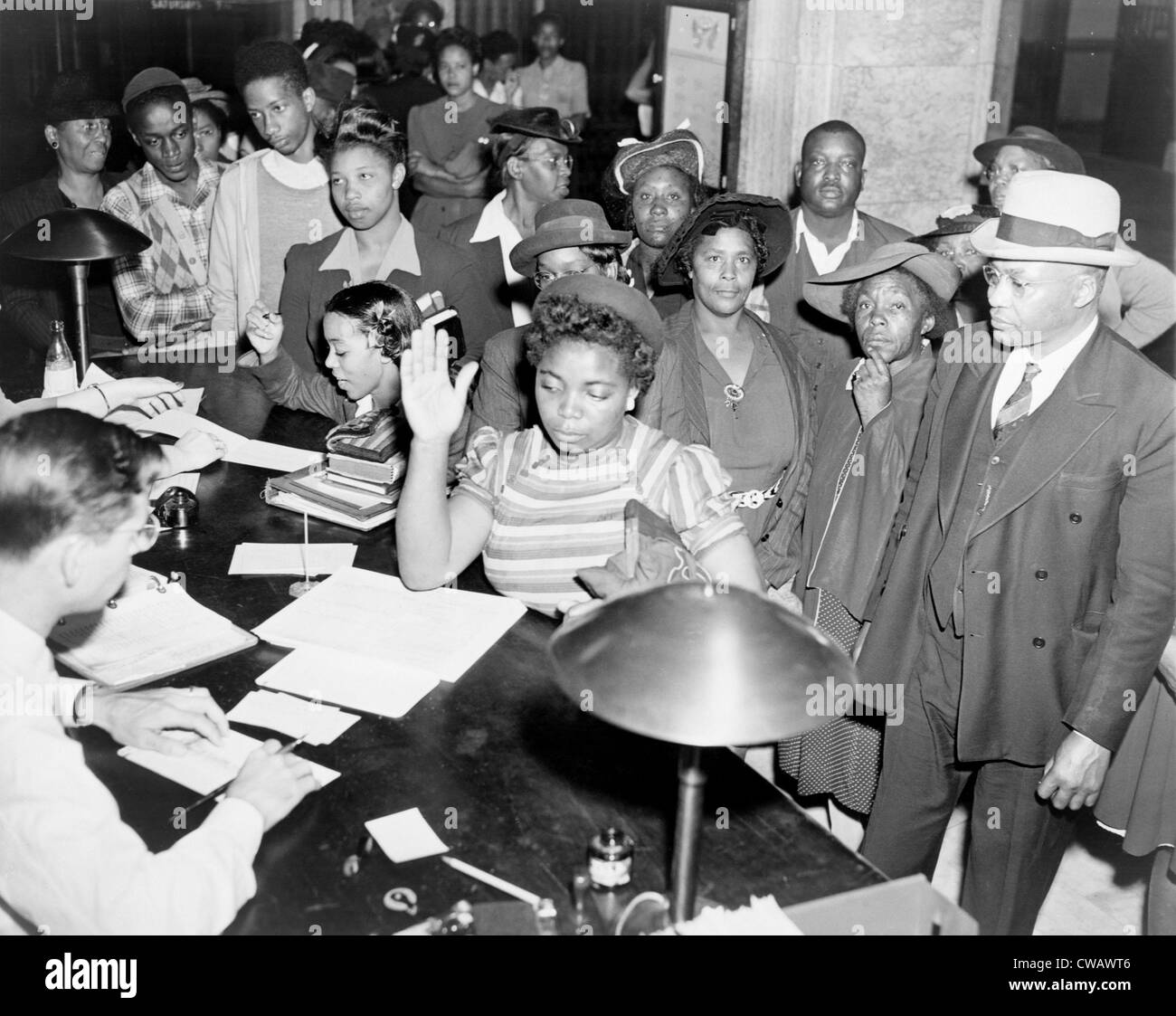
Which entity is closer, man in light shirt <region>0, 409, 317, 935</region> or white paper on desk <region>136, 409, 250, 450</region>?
man in light shirt <region>0, 409, 317, 935</region>

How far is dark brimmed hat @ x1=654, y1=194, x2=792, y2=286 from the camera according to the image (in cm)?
417

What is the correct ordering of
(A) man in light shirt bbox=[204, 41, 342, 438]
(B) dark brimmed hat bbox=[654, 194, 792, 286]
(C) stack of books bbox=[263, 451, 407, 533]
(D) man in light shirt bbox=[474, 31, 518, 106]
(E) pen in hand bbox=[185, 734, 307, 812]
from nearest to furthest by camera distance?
(E) pen in hand bbox=[185, 734, 307, 812], (C) stack of books bbox=[263, 451, 407, 533], (B) dark brimmed hat bbox=[654, 194, 792, 286], (A) man in light shirt bbox=[204, 41, 342, 438], (D) man in light shirt bbox=[474, 31, 518, 106]

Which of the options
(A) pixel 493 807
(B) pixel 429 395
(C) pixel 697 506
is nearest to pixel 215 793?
(A) pixel 493 807

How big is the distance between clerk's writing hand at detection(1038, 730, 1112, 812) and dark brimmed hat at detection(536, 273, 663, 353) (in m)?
1.43

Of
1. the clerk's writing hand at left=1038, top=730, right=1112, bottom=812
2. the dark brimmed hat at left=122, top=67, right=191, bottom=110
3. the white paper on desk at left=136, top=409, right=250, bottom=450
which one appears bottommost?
the clerk's writing hand at left=1038, top=730, right=1112, bottom=812

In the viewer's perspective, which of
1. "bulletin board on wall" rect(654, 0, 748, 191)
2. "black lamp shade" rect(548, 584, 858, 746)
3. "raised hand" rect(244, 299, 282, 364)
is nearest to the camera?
Answer: "black lamp shade" rect(548, 584, 858, 746)

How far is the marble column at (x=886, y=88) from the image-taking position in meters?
6.11

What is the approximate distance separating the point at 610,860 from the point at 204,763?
0.90m

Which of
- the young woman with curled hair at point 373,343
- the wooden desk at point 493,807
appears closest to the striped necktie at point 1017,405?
the wooden desk at point 493,807

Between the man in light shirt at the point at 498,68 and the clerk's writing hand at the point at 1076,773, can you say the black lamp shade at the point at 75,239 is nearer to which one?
the clerk's writing hand at the point at 1076,773

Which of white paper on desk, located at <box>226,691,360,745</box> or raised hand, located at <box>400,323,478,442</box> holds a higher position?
raised hand, located at <box>400,323,478,442</box>

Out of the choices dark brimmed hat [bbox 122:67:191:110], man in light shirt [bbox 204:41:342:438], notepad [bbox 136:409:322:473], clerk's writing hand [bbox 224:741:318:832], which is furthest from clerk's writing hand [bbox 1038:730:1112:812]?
dark brimmed hat [bbox 122:67:191:110]

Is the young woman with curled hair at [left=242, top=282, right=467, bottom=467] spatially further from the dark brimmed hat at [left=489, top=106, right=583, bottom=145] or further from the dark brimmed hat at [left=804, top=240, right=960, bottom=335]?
the dark brimmed hat at [left=804, top=240, right=960, bottom=335]
